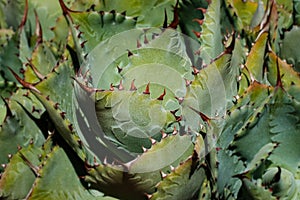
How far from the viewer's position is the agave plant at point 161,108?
1.00m

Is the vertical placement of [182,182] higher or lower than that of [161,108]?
lower

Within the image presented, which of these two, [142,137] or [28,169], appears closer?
[142,137]

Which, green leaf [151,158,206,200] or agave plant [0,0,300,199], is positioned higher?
agave plant [0,0,300,199]

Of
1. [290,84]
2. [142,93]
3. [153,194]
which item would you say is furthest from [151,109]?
[290,84]

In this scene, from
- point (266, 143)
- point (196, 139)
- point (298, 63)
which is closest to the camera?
point (196, 139)

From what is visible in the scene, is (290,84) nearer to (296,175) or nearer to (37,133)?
(296,175)

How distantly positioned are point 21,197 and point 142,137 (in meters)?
0.28

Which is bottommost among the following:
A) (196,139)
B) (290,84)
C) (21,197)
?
(21,197)

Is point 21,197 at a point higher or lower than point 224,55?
lower

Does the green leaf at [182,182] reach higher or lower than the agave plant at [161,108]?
lower

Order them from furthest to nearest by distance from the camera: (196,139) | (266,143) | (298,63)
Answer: (298,63), (266,143), (196,139)

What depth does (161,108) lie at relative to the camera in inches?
40.5

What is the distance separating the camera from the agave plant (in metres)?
1.00

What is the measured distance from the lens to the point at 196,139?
0.97m
